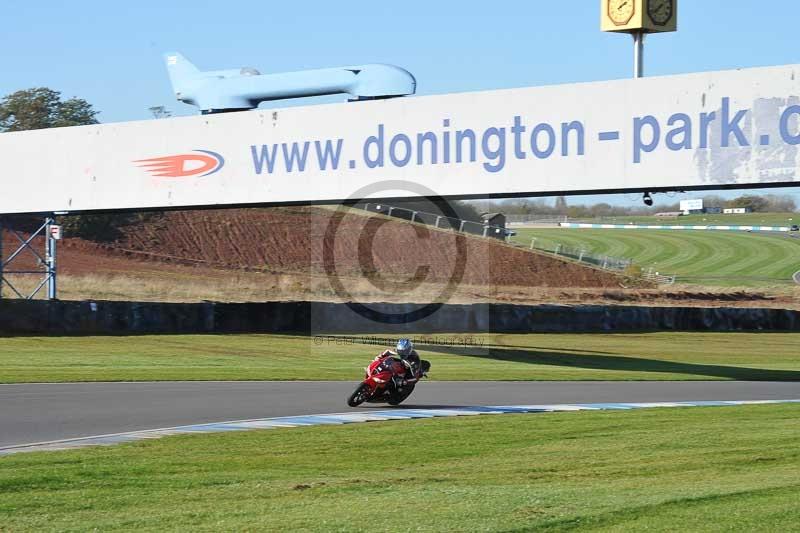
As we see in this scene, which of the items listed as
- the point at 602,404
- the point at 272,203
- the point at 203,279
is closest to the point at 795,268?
the point at 203,279

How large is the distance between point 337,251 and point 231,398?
5527 centimetres

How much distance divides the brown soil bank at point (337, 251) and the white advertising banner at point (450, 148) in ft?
107

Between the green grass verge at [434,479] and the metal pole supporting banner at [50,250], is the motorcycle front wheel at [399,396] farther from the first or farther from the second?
the metal pole supporting banner at [50,250]

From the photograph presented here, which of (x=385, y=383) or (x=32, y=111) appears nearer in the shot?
(x=385, y=383)

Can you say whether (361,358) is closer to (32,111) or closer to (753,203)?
(32,111)

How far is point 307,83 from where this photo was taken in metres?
29.2

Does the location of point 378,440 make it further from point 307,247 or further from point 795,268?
point 795,268

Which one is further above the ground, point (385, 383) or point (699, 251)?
point (699, 251)

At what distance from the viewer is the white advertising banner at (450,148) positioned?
22.2 metres

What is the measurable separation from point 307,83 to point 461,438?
16.3m

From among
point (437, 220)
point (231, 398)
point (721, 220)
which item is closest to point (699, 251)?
point (437, 220)

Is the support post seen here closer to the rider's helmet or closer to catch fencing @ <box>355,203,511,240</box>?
the rider's helmet

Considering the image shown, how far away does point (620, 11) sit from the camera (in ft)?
78.1

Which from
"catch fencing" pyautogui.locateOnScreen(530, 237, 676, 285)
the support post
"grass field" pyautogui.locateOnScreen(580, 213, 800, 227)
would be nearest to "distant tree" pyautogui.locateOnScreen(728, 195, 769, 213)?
"grass field" pyautogui.locateOnScreen(580, 213, 800, 227)
